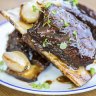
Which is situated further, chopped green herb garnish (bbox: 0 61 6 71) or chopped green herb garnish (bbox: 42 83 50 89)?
chopped green herb garnish (bbox: 0 61 6 71)

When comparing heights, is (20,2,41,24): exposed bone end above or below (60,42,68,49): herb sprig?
above

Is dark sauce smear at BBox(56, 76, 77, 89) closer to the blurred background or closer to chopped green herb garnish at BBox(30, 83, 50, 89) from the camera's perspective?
chopped green herb garnish at BBox(30, 83, 50, 89)

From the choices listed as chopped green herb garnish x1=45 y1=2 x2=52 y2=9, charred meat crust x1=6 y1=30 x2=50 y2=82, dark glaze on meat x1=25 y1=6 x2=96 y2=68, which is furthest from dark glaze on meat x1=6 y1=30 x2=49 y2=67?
chopped green herb garnish x1=45 y1=2 x2=52 y2=9

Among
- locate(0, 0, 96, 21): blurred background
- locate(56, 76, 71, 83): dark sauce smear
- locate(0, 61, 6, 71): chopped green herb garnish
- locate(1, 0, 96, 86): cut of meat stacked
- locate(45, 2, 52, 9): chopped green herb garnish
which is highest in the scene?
locate(45, 2, 52, 9): chopped green herb garnish

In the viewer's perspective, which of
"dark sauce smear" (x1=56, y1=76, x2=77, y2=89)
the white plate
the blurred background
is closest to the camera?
the white plate

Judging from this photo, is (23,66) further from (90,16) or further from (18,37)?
(90,16)

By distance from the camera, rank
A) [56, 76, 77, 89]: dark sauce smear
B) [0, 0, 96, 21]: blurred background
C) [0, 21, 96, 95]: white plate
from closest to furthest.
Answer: [0, 21, 96, 95]: white plate
[56, 76, 77, 89]: dark sauce smear
[0, 0, 96, 21]: blurred background

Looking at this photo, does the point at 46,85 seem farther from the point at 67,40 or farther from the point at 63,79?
the point at 67,40

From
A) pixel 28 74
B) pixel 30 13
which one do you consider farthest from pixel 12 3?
pixel 28 74

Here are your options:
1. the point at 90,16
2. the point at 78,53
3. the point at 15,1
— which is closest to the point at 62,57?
the point at 78,53
